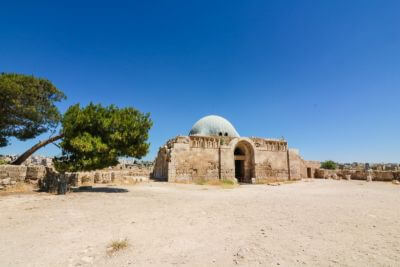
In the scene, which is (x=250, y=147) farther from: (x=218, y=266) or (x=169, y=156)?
(x=218, y=266)

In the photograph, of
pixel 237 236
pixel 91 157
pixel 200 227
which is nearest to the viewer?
pixel 237 236

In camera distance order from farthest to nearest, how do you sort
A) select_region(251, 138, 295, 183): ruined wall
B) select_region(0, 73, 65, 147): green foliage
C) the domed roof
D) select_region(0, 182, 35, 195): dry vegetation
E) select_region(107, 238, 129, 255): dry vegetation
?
the domed roof, select_region(251, 138, 295, 183): ruined wall, select_region(0, 73, 65, 147): green foliage, select_region(0, 182, 35, 195): dry vegetation, select_region(107, 238, 129, 255): dry vegetation

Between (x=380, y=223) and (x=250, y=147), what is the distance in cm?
1883

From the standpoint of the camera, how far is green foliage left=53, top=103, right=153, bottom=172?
1097 cm

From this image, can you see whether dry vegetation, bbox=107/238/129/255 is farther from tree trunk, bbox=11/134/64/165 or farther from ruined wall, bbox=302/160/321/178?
ruined wall, bbox=302/160/321/178

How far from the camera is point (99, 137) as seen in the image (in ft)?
37.4

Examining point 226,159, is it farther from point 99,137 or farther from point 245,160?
point 99,137

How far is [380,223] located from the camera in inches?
220

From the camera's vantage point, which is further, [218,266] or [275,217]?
[275,217]

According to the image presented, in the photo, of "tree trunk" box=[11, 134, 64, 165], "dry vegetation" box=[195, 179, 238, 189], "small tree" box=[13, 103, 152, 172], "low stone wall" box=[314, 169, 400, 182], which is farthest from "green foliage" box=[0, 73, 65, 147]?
"low stone wall" box=[314, 169, 400, 182]

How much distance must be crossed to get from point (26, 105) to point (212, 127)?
21198 millimetres

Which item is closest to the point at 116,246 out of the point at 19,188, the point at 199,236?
the point at 199,236

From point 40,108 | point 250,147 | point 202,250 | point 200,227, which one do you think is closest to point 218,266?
point 202,250

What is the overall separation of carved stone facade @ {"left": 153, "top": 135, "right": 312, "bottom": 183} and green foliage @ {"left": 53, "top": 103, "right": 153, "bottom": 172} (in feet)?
25.9
